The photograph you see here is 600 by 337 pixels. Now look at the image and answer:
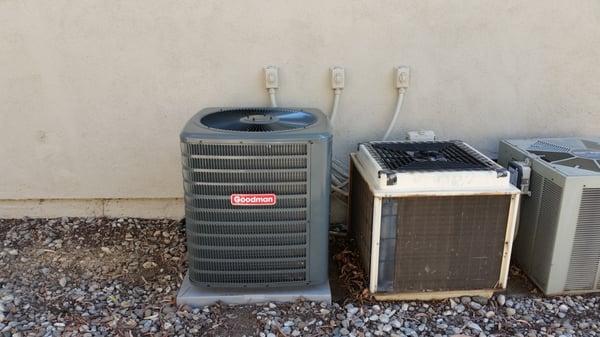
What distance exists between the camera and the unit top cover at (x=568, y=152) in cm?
217

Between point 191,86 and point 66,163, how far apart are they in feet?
2.85

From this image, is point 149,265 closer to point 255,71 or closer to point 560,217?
point 255,71

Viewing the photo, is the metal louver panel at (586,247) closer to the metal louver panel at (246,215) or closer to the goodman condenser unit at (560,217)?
the goodman condenser unit at (560,217)

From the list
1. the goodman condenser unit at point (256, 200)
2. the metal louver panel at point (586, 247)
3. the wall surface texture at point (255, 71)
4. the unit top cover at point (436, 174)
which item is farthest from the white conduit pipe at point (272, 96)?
the metal louver panel at point (586, 247)

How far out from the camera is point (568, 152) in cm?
239

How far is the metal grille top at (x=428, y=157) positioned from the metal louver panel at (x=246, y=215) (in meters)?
0.44

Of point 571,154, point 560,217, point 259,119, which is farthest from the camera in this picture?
point 571,154

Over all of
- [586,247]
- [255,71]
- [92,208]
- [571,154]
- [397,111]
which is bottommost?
[92,208]

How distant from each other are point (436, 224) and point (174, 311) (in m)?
1.22

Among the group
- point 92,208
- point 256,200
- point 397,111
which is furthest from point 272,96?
point 92,208

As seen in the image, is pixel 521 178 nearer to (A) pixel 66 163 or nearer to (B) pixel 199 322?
(B) pixel 199 322

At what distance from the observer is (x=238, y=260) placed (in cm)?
213

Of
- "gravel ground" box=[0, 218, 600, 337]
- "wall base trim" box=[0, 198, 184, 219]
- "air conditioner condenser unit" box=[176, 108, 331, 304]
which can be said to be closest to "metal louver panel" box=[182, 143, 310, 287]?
"air conditioner condenser unit" box=[176, 108, 331, 304]

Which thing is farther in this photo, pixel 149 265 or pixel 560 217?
pixel 149 265
